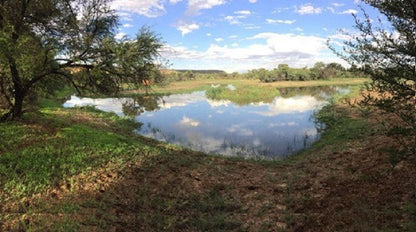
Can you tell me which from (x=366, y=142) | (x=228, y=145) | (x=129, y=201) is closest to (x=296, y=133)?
A: (x=228, y=145)

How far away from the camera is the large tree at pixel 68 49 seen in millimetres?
14539

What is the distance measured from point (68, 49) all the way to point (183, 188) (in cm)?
905

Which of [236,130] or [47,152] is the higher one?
[47,152]

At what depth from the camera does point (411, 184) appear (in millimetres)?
8945

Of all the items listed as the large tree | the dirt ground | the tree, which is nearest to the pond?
the large tree

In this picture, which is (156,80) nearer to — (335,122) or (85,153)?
(85,153)

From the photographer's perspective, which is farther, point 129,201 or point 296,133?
point 296,133

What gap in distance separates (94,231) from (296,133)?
71.4ft

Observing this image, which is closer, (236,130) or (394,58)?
(394,58)

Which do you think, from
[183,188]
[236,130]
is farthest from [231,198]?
[236,130]

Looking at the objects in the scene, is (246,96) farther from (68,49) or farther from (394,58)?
(394,58)

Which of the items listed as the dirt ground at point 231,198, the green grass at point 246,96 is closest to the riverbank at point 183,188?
the dirt ground at point 231,198

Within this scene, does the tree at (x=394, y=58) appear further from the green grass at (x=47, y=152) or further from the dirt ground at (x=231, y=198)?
the green grass at (x=47, y=152)

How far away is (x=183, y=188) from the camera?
41.3ft
